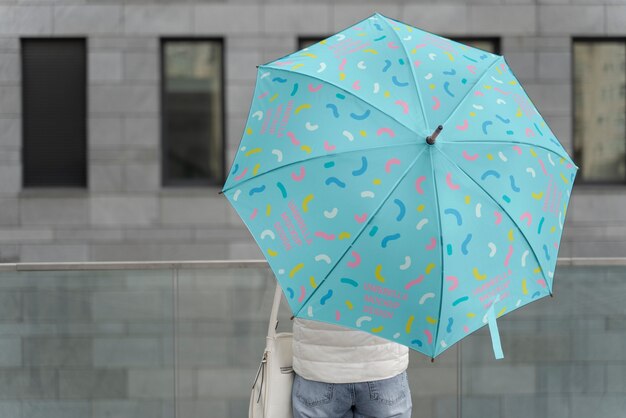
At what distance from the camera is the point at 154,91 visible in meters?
11.3

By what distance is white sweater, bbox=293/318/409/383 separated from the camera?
2758 mm

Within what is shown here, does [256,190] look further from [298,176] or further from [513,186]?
[513,186]

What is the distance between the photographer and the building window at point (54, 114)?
11500 mm

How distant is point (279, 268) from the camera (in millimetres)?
2459

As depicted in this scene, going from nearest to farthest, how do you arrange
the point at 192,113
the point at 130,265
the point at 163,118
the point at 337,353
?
the point at 337,353 → the point at 130,265 → the point at 163,118 → the point at 192,113

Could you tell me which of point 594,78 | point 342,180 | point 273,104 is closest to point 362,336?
point 342,180

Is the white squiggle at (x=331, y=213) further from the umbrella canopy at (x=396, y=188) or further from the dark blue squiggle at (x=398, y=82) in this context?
the dark blue squiggle at (x=398, y=82)

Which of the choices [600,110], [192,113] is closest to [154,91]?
[192,113]

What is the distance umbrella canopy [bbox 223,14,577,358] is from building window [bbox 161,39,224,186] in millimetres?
9035

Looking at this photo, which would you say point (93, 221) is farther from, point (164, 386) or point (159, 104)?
point (164, 386)

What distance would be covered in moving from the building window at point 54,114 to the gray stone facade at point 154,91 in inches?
10.2

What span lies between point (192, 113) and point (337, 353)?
367 inches

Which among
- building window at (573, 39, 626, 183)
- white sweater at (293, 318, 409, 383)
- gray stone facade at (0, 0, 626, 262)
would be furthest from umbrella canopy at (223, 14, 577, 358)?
building window at (573, 39, 626, 183)

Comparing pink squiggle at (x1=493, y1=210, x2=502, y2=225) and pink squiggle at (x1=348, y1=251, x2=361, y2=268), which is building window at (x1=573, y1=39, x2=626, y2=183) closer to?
pink squiggle at (x1=493, y1=210, x2=502, y2=225)
